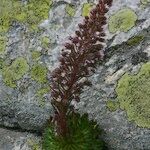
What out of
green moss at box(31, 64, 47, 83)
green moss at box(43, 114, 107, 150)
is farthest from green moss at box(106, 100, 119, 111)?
green moss at box(31, 64, 47, 83)

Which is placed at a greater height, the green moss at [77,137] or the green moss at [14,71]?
the green moss at [14,71]

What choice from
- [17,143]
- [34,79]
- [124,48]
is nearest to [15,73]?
[34,79]

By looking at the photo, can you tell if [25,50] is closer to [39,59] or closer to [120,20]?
[39,59]

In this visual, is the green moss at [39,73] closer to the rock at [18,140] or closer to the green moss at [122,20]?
the rock at [18,140]

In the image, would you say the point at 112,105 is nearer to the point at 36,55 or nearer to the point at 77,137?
the point at 77,137

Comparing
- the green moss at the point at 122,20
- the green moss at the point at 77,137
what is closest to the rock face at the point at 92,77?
the green moss at the point at 122,20

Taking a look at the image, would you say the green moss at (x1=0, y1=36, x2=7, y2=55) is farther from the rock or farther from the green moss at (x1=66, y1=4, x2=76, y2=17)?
the rock
